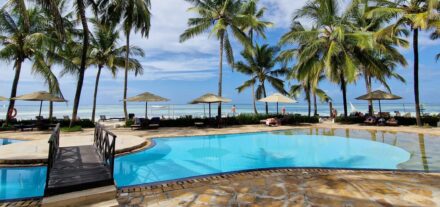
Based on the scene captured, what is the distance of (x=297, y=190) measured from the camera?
4.68 meters

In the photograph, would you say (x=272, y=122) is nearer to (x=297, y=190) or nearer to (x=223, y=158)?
(x=223, y=158)

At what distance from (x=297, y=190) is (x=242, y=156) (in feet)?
15.9

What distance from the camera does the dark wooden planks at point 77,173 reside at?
13.7 feet

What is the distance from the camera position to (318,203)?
404 cm

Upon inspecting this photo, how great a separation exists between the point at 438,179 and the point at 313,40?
13935mm

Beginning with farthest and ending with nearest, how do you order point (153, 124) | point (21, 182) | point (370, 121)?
point (370, 121)
point (153, 124)
point (21, 182)

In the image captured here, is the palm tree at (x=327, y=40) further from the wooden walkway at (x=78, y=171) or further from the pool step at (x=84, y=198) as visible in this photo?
the pool step at (x=84, y=198)

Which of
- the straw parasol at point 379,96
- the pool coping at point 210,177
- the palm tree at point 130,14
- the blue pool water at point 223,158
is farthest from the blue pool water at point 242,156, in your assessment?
the palm tree at point 130,14

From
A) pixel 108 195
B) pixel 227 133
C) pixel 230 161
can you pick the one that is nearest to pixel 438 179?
pixel 230 161

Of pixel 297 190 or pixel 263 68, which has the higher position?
pixel 263 68

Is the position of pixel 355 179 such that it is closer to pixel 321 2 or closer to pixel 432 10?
pixel 432 10

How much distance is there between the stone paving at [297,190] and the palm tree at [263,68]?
58.8ft

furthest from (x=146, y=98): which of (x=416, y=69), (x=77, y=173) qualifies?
(x=416, y=69)

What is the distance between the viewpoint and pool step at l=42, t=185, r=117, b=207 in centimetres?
385
